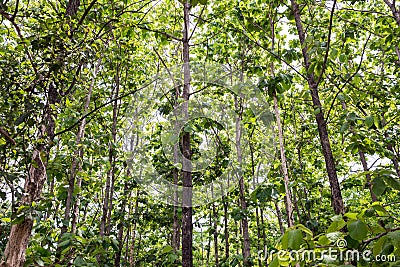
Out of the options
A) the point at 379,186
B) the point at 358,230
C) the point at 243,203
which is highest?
the point at 243,203

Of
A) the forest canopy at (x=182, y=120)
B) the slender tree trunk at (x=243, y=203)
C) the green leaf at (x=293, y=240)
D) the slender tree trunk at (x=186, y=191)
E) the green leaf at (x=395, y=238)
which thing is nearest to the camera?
the green leaf at (x=395, y=238)

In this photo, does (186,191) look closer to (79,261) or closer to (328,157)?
→ (79,261)

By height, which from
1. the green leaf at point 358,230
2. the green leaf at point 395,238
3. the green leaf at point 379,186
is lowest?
the green leaf at point 395,238

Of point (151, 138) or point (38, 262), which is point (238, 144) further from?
point (38, 262)

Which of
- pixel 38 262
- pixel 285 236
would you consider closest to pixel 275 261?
pixel 285 236

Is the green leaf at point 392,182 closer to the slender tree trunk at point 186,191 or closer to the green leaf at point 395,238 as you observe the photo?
the green leaf at point 395,238

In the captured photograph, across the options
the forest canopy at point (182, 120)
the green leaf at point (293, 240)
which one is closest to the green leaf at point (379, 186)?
the forest canopy at point (182, 120)

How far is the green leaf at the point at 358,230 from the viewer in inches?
45.4

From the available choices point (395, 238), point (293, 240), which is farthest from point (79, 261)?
point (395, 238)

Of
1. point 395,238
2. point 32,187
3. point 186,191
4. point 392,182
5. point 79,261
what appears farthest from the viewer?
point 186,191

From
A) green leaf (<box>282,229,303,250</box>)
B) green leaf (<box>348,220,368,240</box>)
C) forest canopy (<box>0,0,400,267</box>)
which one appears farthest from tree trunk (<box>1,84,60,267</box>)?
green leaf (<box>348,220,368,240</box>)

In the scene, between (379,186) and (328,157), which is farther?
(328,157)

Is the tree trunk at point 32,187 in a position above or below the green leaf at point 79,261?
above

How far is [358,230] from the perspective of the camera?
3.84 ft
